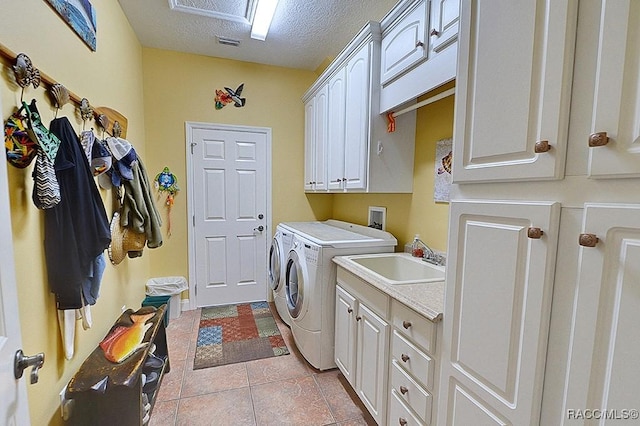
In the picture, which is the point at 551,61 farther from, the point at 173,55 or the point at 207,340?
the point at 173,55

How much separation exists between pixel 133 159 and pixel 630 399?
8.17 ft

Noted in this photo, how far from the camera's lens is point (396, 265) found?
6.91 ft

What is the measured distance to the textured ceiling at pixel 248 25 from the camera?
7.46 ft

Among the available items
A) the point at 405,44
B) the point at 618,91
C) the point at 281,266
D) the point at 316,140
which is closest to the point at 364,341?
the point at 281,266

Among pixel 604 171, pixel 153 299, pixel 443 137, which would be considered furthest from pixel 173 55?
pixel 604 171

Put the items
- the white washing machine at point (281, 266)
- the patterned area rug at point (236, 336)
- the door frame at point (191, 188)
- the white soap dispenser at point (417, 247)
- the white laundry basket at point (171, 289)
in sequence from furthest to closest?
the door frame at point (191, 188)
the white laundry basket at point (171, 289)
the white washing machine at point (281, 266)
the patterned area rug at point (236, 336)
the white soap dispenser at point (417, 247)

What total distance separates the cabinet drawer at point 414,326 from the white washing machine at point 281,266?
137 cm

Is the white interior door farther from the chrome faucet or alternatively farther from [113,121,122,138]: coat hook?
the chrome faucet

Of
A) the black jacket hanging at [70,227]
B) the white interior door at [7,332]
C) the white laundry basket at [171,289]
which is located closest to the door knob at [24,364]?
the white interior door at [7,332]

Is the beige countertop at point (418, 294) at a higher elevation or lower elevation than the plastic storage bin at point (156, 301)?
higher

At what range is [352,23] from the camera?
2.49 meters

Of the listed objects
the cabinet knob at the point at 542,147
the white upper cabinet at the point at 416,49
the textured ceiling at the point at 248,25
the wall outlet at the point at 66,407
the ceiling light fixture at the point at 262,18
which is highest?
the textured ceiling at the point at 248,25

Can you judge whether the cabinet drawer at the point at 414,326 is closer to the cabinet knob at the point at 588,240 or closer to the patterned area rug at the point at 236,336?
the cabinet knob at the point at 588,240

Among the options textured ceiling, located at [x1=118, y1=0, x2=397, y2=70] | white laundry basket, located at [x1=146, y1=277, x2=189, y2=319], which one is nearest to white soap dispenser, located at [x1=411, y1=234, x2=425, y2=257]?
textured ceiling, located at [x1=118, y1=0, x2=397, y2=70]
